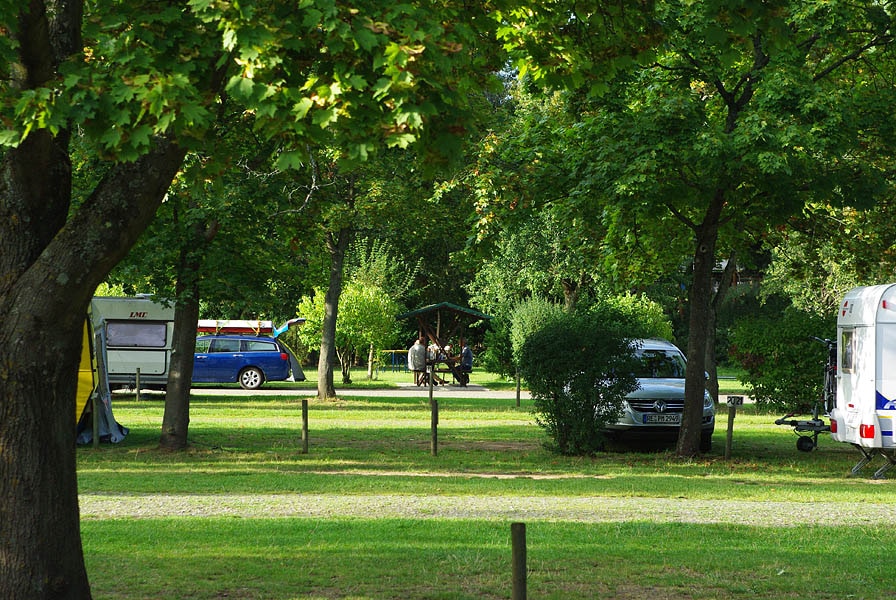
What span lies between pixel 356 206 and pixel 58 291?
24737 millimetres

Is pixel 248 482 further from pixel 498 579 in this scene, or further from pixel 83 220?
pixel 83 220

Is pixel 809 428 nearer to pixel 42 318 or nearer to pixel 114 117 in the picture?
pixel 42 318

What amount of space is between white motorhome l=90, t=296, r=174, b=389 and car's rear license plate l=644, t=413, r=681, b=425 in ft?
64.3

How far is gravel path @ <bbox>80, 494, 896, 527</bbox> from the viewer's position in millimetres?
11297

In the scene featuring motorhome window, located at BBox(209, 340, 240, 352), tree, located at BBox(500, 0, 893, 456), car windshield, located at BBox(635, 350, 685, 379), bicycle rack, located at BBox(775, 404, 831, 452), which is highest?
tree, located at BBox(500, 0, 893, 456)

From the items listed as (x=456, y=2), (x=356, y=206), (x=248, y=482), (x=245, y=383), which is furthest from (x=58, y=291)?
(x=245, y=383)

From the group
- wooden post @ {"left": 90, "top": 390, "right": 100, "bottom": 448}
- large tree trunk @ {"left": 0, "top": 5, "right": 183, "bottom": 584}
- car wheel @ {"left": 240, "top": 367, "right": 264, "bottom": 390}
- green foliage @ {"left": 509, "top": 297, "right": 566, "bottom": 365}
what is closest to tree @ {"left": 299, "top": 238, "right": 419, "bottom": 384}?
car wheel @ {"left": 240, "top": 367, "right": 264, "bottom": 390}

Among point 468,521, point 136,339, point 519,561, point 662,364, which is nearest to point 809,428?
point 662,364

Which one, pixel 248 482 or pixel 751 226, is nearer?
pixel 248 482

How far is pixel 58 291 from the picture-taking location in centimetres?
661

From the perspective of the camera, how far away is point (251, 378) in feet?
133

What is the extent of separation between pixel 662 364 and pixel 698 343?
2.38 metres

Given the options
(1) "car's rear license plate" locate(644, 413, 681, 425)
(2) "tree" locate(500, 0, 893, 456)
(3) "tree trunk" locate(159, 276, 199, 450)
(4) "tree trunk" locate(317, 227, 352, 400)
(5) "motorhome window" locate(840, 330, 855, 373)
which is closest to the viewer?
(2) "tree" locate(500, 0, 893, 456)

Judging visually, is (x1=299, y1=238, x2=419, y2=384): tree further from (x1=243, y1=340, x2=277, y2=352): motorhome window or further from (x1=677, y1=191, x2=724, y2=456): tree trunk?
(x1=677, y1=191, x2=724, y2=456): tree trunk
